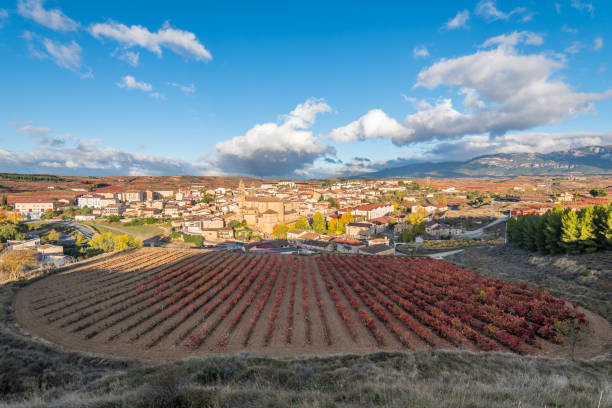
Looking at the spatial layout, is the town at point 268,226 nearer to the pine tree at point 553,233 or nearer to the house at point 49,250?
the house at point 49,250

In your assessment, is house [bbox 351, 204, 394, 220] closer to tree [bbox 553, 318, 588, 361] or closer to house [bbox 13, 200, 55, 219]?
tree [bbox 553, 318, 588, 361]

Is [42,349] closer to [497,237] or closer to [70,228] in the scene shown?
[497,237]

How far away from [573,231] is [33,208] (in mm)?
133349

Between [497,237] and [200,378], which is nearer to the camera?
[200,378]

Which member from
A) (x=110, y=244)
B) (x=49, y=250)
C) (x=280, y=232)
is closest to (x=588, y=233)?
(x=280, y=232)

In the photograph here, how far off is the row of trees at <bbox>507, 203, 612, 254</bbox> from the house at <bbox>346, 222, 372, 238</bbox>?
110 ft

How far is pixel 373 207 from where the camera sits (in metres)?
91.8

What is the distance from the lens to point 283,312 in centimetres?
1664

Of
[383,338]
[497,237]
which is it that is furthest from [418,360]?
[497,237]

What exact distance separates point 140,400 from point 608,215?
123 ft

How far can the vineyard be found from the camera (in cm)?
→ 1244

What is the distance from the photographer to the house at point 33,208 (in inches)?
3435

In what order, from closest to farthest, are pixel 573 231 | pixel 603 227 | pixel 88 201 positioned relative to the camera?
pixel 603 227 → pixel 573 231 → pixel 88 201

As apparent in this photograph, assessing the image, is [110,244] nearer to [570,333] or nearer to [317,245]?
[317,245]
